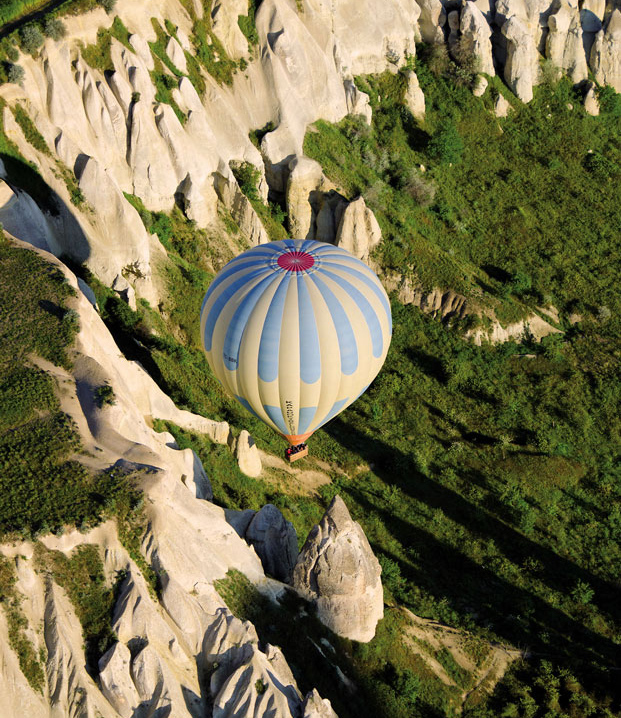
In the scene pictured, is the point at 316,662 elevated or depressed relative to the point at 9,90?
depressed

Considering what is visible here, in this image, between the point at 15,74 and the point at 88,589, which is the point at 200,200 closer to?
the point at 15,74

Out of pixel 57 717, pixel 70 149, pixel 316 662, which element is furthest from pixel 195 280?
pixel 57 717

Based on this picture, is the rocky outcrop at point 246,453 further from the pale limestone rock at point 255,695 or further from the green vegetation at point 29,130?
the green vegetation at point 29,130

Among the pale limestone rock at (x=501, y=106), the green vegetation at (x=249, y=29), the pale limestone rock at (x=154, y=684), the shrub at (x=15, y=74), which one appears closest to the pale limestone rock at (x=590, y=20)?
the pale limestone rock at (x=501, y=106)

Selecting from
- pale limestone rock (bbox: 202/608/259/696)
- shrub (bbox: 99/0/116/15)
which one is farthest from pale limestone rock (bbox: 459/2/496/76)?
pale limestone rock (bbox: 202/608/259/696)

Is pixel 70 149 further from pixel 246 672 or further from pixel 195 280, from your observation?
pixel 246 672

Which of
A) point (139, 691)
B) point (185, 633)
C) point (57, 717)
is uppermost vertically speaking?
point (185, 633)

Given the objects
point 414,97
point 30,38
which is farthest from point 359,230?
point 30,38
